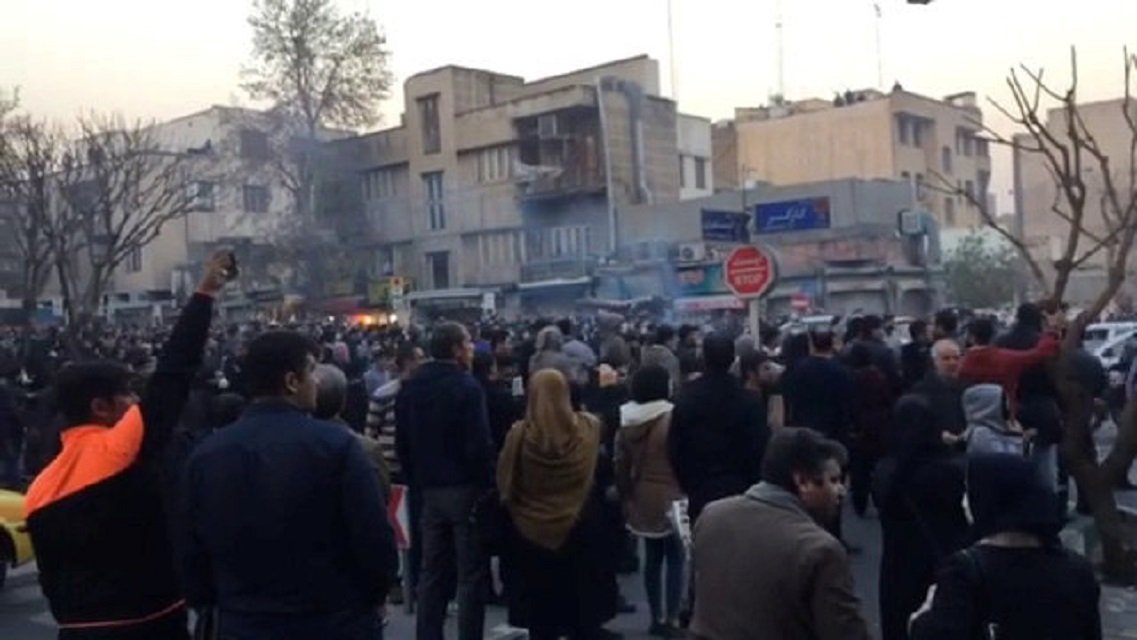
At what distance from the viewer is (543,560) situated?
6.52 m

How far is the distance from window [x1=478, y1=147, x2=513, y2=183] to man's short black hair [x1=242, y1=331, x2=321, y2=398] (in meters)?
47.3

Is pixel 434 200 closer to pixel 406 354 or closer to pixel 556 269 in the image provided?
pixel 556 269

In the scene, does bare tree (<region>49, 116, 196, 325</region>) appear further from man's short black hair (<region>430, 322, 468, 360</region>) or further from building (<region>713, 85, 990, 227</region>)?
building (<region>713, 85, 990, 227</region>)

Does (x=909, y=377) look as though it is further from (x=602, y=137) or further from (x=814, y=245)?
(x=602, y=137)

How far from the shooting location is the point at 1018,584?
11.0 feet

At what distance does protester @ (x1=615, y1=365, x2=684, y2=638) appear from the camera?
755 cm

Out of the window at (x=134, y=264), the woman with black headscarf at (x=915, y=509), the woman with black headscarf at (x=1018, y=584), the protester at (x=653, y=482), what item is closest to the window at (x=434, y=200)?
the window at (x=134, y=264)

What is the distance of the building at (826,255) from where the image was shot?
4453cm

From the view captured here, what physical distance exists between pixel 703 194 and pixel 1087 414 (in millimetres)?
48006

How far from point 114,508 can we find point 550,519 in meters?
2.72

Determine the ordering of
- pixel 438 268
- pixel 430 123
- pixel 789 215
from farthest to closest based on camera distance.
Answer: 1. pixel 438 268
2. pixel 430 123
3. pixel 789 215

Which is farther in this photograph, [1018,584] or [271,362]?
[271,362]

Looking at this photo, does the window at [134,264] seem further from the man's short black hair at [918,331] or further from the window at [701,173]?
the man's short black hair at [918,331]

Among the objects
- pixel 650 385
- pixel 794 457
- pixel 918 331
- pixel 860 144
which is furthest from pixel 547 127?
pixel 794 457
